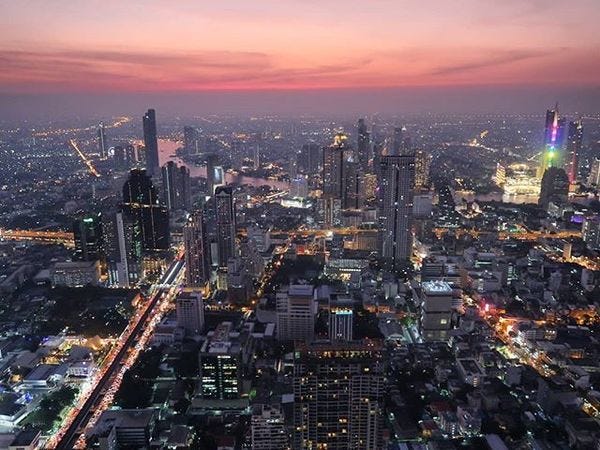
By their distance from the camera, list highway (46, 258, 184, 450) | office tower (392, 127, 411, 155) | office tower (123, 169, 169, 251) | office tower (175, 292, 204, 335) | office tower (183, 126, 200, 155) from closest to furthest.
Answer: highway (46, 258, 184, 450) → office tower (175, 292, 204, 335) → office tower (123, 169, 169, 251) → office tower (392, 127, 411, 155) → office tower (183, 126, 200, 155)

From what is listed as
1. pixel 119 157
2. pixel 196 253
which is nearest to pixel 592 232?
pixel 196 253

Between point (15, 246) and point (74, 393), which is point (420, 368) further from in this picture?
point (15, 246)

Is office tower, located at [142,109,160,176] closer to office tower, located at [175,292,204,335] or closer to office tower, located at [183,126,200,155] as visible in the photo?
office tower, located at [183,126,200,155]

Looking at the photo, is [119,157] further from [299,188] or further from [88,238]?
[88,238]

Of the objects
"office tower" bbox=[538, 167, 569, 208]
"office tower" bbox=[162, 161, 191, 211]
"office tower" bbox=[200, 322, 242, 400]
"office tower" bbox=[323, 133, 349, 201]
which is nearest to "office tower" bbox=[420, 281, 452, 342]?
"office tower" bbox=[200, 322, 242, 400]

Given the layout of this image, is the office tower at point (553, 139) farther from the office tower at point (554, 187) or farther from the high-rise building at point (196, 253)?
the high-rise building at point (196, 253)

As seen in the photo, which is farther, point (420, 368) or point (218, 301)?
point (218, 301)

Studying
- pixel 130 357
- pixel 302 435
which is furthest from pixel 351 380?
pixel 130 357
